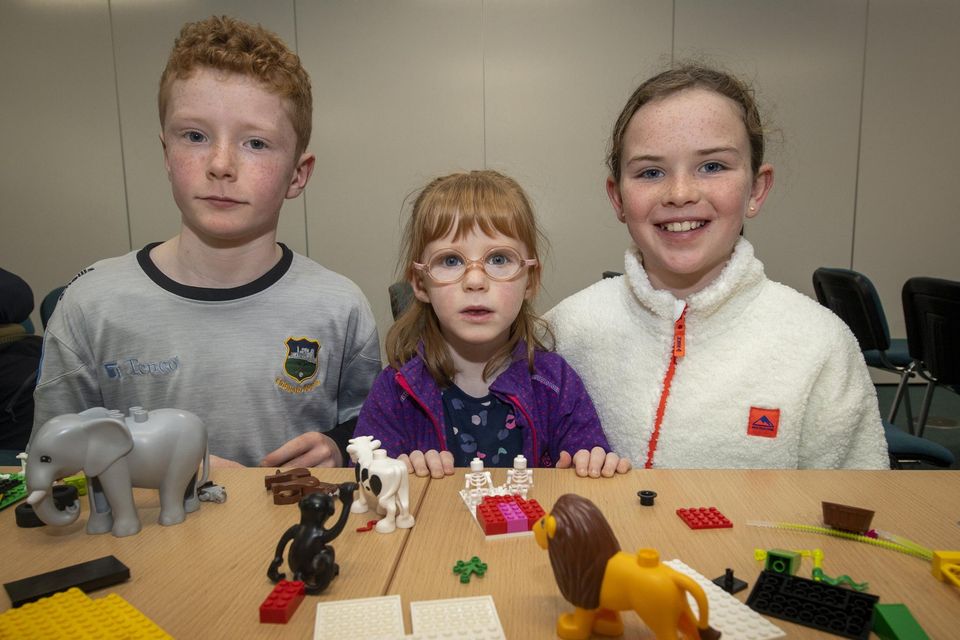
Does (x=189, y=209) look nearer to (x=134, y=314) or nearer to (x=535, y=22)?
(x=134, y=314)

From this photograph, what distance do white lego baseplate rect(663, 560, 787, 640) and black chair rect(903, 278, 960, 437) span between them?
222cm

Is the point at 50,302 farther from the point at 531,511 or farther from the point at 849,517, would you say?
the point at 849,517

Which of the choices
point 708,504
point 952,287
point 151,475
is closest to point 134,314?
point 151,475

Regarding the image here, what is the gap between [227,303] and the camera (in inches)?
54.0

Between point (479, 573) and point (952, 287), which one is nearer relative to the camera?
point (479, 573)

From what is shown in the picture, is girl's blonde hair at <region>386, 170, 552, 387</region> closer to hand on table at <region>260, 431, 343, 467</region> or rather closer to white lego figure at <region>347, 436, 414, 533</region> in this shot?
hand on table at <region>260, 431, 343, 467</region>

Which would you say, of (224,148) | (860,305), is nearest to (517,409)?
(224,148)

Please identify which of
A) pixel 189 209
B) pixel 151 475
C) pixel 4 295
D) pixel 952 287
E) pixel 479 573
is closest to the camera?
pixel 479 573

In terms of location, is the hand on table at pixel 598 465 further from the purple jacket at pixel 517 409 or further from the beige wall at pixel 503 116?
the beige wall at pixel 503 116

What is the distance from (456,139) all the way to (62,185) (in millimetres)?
2436

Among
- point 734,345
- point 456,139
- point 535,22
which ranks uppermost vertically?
point 535,22

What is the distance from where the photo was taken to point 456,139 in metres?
3.91

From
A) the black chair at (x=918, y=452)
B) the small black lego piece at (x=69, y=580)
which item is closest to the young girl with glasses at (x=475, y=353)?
the small black lego piece at (x=69, y=580)

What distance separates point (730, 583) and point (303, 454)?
0.79 m
